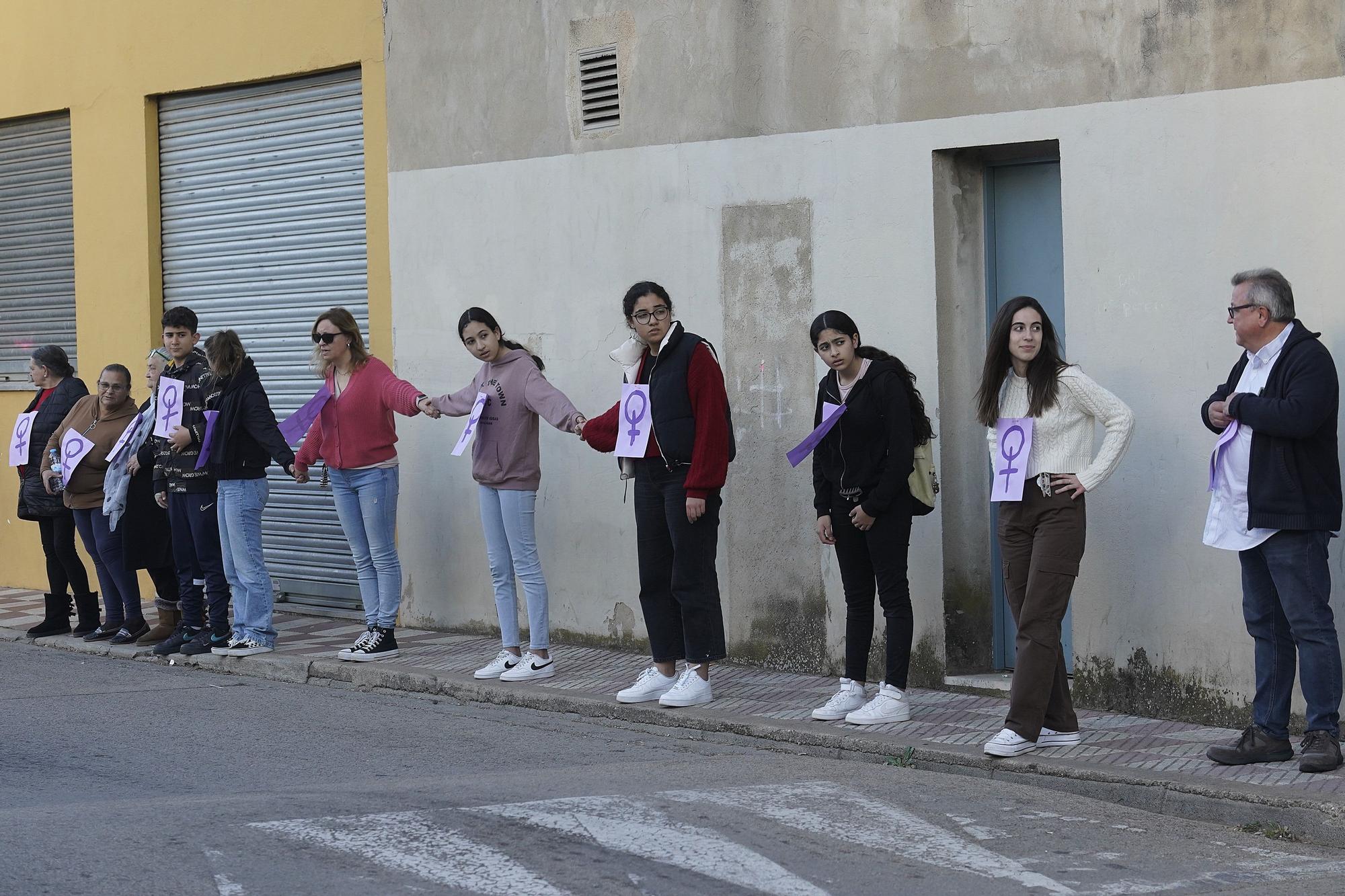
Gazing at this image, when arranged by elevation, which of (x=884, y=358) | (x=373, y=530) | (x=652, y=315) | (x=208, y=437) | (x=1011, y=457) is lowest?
(x=373, y=530)

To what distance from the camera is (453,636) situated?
37.9 feet

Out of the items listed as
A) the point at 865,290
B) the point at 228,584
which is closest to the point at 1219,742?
the point at 865,290

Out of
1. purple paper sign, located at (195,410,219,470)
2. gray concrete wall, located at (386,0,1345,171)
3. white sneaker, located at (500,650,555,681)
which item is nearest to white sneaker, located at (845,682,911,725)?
white sneaker, located at (500,650,555,681)

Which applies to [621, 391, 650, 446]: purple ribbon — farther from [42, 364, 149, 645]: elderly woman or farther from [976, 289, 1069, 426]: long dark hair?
[42, 364, 149, 645]: elderly woman

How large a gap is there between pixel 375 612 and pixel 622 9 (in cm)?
412

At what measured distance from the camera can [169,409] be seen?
35.2ft

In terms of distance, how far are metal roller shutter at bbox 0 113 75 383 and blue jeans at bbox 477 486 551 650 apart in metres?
6.39

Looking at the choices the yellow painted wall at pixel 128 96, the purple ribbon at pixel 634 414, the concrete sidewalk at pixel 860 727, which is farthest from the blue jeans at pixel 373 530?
the purple ribbon at pixel 634 414

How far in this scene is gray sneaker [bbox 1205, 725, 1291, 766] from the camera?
721cm

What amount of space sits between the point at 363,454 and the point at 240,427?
831 mm

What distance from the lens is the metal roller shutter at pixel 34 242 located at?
14727mm

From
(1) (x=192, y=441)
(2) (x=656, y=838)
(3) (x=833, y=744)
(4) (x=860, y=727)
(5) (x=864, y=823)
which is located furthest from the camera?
(1) (x=192, y=441)

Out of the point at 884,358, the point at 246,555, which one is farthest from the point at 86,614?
the point at 884,358

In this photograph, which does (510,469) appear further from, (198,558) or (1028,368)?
(1028,368)
